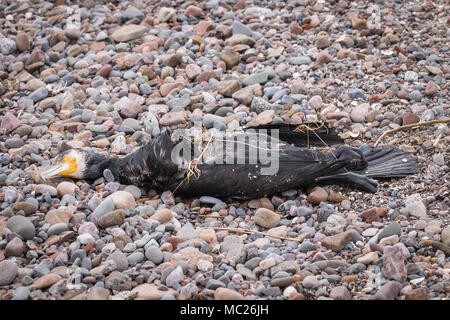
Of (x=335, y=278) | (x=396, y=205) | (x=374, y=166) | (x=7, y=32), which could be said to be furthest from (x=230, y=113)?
(x=7, y=32)

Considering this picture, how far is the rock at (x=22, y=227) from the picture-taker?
142 inches

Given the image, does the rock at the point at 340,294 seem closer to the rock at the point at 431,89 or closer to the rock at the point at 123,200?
the rock at the point at 123,200

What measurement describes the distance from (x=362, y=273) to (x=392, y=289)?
0.85 feet

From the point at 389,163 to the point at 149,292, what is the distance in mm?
2117

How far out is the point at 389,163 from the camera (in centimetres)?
415

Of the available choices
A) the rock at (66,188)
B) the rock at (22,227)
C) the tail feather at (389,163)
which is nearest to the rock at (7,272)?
the rock at (22,227)

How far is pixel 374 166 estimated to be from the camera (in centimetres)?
417

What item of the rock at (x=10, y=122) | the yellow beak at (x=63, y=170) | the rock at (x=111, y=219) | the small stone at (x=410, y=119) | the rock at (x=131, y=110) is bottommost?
the rock at (x=111, y=219)

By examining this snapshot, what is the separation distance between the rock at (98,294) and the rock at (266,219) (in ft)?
3.83

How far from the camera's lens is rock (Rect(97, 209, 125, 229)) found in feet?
12.2

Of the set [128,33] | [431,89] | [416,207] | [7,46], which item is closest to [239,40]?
[128,33]

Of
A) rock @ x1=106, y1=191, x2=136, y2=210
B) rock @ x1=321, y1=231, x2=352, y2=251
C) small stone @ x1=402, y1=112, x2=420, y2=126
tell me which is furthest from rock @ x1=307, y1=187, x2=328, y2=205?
rock @ x1=106, y1=191, x2=136, y2=210

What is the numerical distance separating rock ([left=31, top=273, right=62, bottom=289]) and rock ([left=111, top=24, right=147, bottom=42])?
3.68 m

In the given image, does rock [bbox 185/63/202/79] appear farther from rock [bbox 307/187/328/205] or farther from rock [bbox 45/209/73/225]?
rock [bbox 45/209/73/225]
